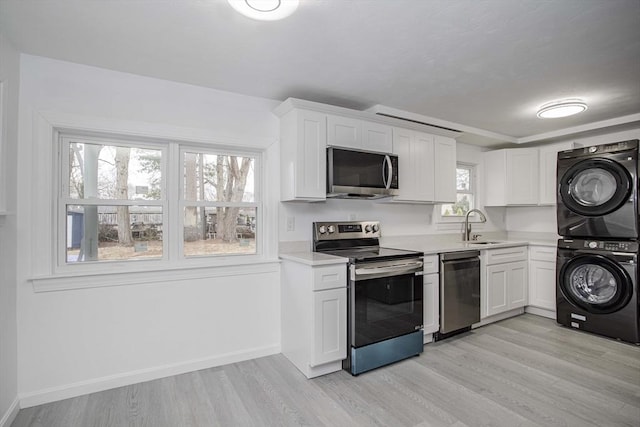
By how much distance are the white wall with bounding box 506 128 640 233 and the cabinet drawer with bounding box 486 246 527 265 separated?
75cm

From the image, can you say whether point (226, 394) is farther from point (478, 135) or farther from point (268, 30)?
point (478, 135)

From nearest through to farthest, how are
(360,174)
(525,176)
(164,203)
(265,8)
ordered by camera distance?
1. (265,8)
2. (164,203)
3. (360,174)
4. (525,176)

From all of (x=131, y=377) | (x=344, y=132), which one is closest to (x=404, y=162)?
(x=344, y=132)

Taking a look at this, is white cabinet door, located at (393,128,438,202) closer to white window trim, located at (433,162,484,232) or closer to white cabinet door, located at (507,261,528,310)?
white window trim, located at (433,162,484,232)

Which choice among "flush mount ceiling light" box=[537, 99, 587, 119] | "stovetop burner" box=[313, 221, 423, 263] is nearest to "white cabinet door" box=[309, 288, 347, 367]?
"stovetop burner" box=[313, 221, 423, 263]

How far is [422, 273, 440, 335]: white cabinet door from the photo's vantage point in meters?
3.09

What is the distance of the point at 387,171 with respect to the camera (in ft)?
10.1

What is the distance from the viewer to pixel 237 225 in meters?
2.96

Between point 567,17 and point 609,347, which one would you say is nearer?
point 567,17

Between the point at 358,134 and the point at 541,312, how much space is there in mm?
3240

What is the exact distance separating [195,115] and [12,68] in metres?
1.10

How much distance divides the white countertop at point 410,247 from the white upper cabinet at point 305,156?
497mm

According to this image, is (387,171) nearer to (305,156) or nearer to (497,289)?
(305,156)

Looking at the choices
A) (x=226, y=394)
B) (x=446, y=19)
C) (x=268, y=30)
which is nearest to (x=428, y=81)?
(x=446, y=19)
